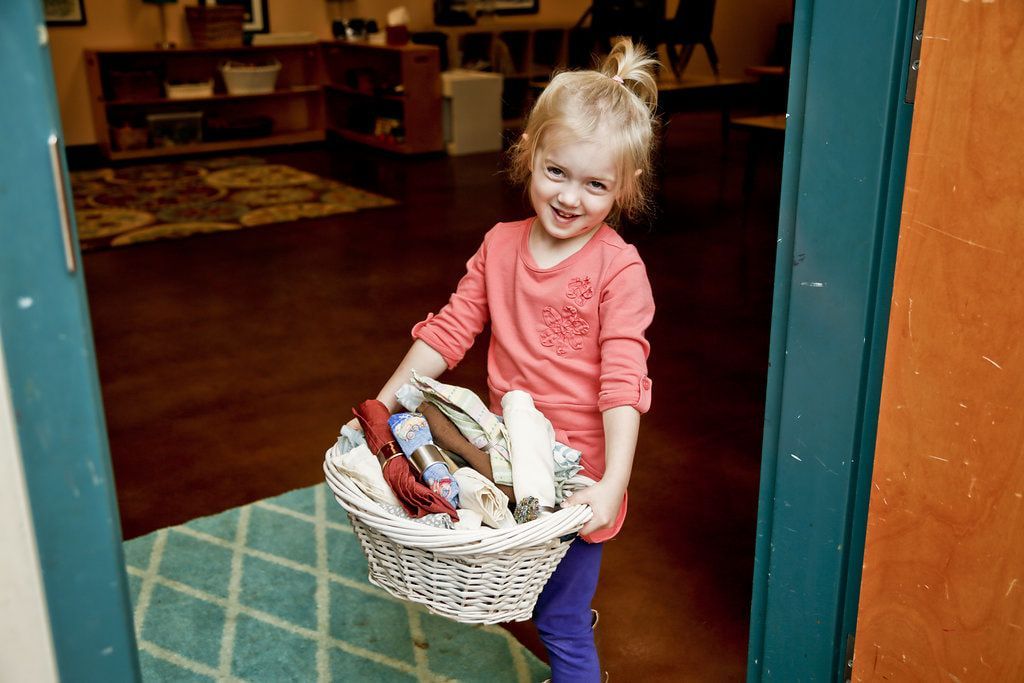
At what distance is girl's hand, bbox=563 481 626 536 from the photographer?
1.33 metres

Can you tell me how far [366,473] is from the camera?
4.42 feet

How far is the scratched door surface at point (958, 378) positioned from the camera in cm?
114

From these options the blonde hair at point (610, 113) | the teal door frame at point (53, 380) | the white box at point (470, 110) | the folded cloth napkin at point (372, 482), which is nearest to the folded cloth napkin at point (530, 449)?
the folded cloth napkin at point (372, 482)

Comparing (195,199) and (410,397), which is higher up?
(410,397)

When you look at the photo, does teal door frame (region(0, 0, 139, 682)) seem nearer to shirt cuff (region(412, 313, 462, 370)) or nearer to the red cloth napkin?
the red cloth napkin

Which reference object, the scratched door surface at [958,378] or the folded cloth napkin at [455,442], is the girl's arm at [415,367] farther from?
→ the scratched door surface at [958,378]

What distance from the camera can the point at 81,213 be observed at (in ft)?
19.1

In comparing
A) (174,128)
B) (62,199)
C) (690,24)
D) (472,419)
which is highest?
(690,24)

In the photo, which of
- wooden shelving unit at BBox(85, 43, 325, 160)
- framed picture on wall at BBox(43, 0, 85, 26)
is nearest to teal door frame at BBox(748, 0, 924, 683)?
wooden shelving unit at BBox(85, 43, 325, 160)

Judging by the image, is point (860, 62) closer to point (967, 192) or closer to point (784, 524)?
point (967, 192)

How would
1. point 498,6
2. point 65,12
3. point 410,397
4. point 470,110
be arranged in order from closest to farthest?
point 410,397, point 65,12, point 470,110, point 498,6

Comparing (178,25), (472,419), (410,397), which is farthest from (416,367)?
(178,25)

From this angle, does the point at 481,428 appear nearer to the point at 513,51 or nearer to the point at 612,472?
the point at 612,472

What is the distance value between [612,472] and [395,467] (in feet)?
1.03
